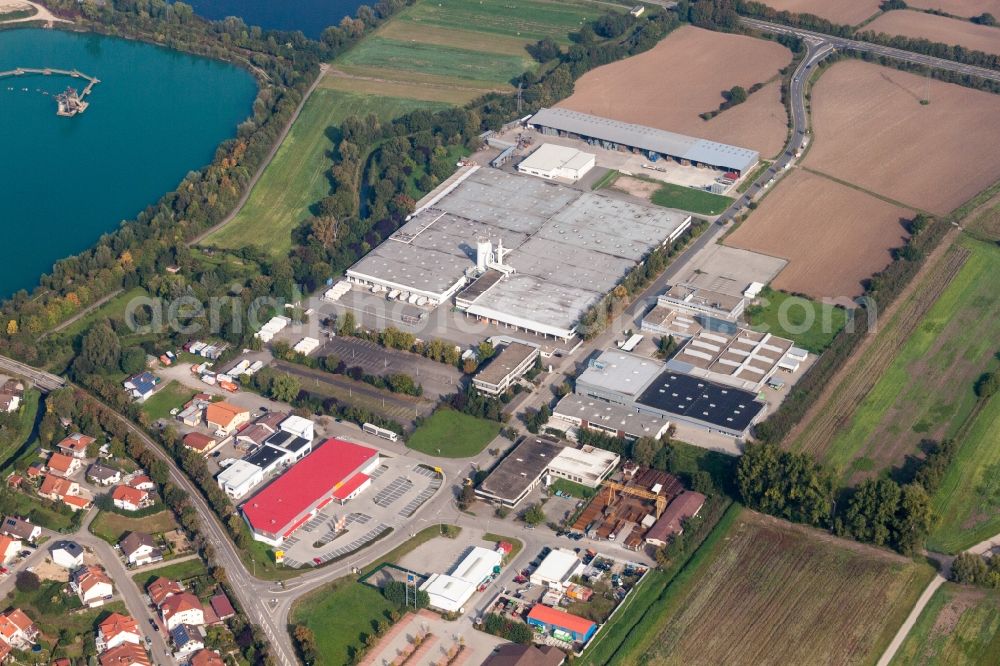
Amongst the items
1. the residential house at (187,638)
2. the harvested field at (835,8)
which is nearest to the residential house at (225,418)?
the residential house at (187,638)

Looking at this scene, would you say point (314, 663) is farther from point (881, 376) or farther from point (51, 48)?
point (51, 48)

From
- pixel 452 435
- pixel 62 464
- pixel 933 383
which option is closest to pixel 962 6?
pixel 933 383

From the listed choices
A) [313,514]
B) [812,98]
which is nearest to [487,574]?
[313,514]

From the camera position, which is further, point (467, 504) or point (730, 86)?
point (730, 86)

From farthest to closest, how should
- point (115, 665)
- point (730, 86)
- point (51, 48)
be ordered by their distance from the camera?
1. point (51, 48)
2. point (730, 86)
3. point (115, 665)

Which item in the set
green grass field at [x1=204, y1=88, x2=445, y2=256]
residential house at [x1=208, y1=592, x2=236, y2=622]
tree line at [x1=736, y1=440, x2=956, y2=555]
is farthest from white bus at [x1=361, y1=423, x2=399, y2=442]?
green grass field at [x1=204, y1=88, x2=445, y2=256]

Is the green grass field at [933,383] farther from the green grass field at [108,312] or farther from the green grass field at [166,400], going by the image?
the green grass field at [108,312]
